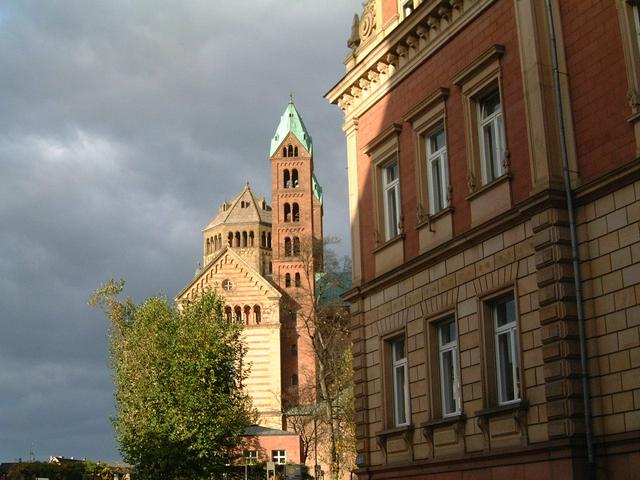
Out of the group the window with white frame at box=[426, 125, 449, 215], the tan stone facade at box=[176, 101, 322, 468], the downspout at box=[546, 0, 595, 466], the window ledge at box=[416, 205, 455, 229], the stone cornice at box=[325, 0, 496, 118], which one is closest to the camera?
the downspout at box=[546, 0, 595, 466]

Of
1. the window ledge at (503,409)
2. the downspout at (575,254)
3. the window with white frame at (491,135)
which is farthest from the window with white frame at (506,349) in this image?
the window with white frame at (491,135)

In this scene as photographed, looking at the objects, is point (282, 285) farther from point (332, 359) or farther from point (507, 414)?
point (507, 414)

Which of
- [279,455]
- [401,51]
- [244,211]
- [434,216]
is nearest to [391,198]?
[434,216]

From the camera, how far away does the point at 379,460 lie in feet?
67.8

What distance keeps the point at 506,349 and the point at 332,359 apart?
150 ft

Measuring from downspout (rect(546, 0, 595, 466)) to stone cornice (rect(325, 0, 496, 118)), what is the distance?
2.48 metres

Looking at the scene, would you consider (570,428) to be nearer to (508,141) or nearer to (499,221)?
(499,221)

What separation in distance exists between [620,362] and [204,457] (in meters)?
34.5

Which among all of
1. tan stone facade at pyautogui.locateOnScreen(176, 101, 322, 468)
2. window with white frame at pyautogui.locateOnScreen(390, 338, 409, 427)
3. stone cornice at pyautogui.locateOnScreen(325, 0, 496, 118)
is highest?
tan stone facade at pyautogui.locateOnScreen(176, 101, 322, 468)

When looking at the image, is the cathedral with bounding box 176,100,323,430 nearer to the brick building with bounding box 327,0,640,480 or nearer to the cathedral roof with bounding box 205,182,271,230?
the cathedral roof with bounding box 205,182,271,230

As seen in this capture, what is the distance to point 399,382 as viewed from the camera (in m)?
20.7

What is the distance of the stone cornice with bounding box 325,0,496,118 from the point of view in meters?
19.2

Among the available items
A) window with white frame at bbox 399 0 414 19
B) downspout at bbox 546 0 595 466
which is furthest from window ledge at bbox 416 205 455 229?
window with white frame at bbox 399 0 414 19

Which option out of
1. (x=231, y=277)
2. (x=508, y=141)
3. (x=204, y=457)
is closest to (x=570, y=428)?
(x=508, y=141)
